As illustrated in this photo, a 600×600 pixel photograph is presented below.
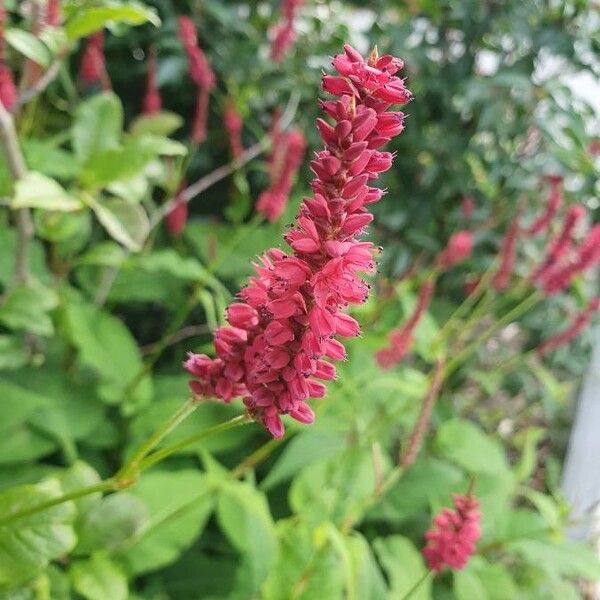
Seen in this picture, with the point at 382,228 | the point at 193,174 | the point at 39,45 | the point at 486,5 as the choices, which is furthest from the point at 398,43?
the point at 39,45

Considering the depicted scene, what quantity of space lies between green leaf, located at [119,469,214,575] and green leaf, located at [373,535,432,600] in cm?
38

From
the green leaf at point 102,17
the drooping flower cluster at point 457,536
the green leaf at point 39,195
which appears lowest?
the drooping flower cluster at point 457,536

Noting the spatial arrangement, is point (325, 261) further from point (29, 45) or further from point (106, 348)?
point (106, 348)

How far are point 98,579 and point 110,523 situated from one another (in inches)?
4.9

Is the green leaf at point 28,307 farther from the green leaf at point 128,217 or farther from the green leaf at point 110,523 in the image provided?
the green leaf at point 110,523

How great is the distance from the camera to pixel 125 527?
1.03 m

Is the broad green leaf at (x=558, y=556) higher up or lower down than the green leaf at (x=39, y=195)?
lower down

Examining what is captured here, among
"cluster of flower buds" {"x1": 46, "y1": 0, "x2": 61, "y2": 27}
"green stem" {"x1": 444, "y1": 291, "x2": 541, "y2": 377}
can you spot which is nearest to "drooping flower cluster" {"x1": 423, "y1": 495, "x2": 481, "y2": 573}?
"green stem" {"x1": 444, "y1": 291, "x2": 541, "y2": 377}

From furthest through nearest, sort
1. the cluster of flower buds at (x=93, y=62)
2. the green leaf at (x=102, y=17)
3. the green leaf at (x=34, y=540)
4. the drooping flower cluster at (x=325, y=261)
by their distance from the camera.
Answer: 1. the cluster of flower buds at (x=93, y=62)
2. the green leaf at (x=102, y=17)
3. the green leaf at (x=34, y=540)
4. the drooping flower cluster at (x=325, y=261)

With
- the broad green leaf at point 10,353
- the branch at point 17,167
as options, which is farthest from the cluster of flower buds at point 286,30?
the broad green leaf at point 10,353

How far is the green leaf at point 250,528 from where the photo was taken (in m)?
1.26

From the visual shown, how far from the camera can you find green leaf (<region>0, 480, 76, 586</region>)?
2.64ft

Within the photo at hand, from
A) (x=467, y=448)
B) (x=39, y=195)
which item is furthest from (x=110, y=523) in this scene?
(x=467, y=448)

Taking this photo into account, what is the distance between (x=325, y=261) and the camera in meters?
0.53
